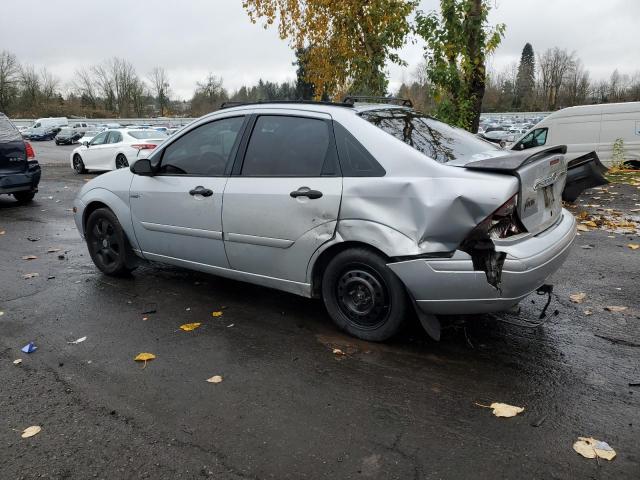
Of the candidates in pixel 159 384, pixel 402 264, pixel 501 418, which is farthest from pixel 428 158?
pixel 159 384

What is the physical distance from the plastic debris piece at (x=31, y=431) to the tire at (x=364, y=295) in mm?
2026

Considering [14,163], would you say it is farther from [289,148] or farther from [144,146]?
[289,148]

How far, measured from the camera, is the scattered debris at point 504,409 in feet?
9.42

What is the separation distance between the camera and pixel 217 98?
86.4 meters

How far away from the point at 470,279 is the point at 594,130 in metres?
13.9

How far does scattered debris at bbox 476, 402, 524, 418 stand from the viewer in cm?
287

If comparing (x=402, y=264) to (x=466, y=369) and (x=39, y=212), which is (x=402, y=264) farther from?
(x=39, y=212)

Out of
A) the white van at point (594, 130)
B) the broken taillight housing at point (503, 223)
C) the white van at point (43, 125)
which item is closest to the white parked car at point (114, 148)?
the white van at point (594, 130)

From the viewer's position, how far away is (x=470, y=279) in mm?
3246

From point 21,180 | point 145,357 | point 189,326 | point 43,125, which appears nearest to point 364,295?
point 189,326

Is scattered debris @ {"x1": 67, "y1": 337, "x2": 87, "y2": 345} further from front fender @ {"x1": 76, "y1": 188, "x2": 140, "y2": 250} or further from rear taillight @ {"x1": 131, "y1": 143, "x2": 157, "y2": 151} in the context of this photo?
rear taillight @ {"x1": 131, "y1": 143, "x2": 157, "y2": 151}

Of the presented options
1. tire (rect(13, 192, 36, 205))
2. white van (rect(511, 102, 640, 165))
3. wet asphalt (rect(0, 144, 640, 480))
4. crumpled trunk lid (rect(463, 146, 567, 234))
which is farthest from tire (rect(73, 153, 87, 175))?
crumpled trunk lid (rect(463, 146, 567, 234))

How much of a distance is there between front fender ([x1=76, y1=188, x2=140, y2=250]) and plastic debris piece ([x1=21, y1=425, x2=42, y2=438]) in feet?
8.26

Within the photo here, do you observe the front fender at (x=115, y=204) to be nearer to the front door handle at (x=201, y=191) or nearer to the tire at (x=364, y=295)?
the front door handle at (x=201, y=191)
